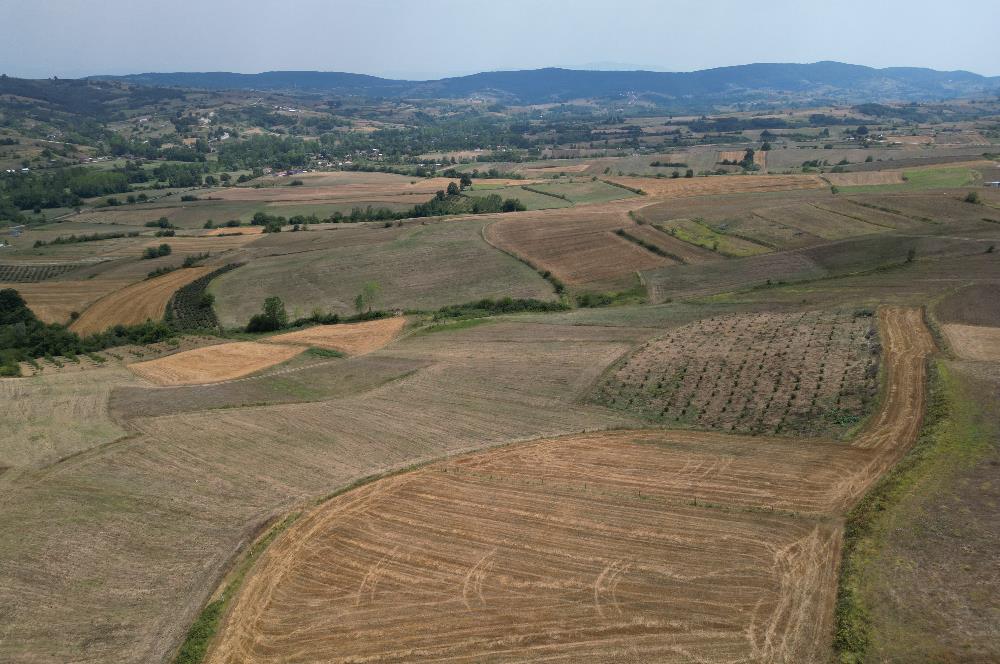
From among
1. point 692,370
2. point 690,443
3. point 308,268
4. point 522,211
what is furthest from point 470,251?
point 690,443

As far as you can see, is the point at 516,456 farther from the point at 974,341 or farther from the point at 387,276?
the point at 387,276

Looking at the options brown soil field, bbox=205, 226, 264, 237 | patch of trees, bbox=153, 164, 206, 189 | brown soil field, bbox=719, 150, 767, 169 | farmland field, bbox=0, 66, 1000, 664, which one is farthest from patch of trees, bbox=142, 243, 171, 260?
brown soil field, bbox=719, 150, 767, 169

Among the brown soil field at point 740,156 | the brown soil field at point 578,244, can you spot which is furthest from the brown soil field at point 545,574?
the brown soil field at point 740,156

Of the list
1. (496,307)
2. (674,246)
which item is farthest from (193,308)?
(674,246)

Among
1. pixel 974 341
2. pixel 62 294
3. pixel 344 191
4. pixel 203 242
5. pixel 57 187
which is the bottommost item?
pixel 62 294

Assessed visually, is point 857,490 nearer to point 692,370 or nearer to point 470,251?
point 692,370

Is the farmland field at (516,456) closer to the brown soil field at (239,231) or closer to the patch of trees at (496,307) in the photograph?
the patch of trees at (496,307)
